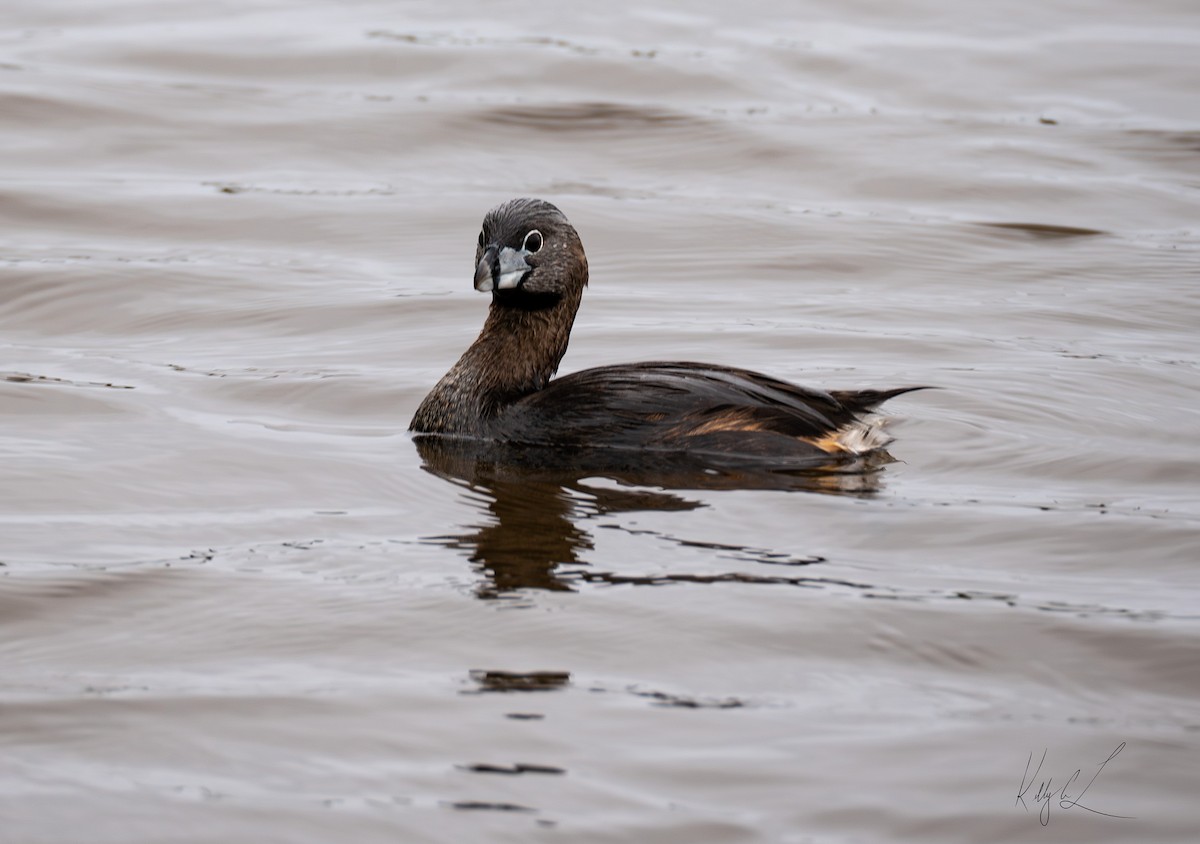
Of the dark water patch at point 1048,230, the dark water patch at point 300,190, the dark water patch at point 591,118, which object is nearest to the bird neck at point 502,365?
the dark water patch at point 300,190

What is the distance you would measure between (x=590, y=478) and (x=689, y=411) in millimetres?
496

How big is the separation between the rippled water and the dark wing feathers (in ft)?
1.02

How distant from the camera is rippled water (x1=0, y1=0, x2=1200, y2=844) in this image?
4.42 meters

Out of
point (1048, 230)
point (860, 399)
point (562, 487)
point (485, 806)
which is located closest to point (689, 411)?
point (562, 487)

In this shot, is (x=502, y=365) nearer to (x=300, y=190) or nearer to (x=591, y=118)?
(x=300, y=190)

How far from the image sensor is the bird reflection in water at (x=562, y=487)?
231 inches

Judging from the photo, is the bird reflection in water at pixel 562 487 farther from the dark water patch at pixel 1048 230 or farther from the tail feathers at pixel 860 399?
the dark water patch at pixel 1048 230

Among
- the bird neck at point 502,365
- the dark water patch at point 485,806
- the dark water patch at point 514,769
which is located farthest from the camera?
the bird neck at point 502,365

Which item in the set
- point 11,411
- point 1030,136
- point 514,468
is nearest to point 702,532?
point 514,468

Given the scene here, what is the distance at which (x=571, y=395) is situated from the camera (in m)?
7.11

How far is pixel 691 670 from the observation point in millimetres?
4984

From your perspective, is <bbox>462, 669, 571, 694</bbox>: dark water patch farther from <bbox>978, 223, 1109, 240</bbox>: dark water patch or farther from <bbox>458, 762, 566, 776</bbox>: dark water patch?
<bbox>978, 223, 1109, 240</bbox>: dark water patch

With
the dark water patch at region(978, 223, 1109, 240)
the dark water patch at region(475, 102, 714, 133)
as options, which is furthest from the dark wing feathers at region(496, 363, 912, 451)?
the dark water patch at region(475, 102, 714, 133)

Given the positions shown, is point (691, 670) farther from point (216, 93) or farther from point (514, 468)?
point (216, 93)
